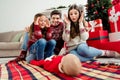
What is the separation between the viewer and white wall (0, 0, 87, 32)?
396 centimetres

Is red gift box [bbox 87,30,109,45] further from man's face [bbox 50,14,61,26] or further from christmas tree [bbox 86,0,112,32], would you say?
man's face [bbox 50,14,61,26]

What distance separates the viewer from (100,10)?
2342 mm

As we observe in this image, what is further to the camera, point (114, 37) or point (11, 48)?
point (11, 48)

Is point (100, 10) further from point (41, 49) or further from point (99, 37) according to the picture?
point (41, 49)

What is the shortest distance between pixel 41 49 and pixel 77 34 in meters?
0.33

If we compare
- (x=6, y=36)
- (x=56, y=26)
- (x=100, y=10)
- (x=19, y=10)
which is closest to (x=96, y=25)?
(x=100, y=10)

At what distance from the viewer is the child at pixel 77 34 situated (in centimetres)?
160

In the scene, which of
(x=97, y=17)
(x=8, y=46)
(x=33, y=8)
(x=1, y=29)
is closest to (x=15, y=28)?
(x=1, y=29)

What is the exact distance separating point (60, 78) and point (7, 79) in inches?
9.5

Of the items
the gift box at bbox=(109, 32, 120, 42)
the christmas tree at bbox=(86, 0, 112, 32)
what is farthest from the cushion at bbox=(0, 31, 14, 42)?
the gift box at bbox=(109, 32, 120, 42)

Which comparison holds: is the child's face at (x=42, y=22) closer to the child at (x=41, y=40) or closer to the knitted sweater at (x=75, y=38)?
the child at (x=41, y=40)

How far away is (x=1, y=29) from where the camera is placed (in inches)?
157

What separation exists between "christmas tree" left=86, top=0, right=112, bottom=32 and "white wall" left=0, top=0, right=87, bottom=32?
166 cm

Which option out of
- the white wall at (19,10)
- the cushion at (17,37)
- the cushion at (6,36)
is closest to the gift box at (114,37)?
the cushion at (17,37)
